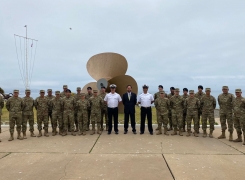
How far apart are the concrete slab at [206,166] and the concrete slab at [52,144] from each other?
7.00 feet

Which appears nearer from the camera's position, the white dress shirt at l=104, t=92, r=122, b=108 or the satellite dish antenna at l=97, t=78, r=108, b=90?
the white dress shirt at l=104, t=92, r=122, b=108

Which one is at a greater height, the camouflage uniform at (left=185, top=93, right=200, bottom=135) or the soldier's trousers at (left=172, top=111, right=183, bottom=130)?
the camouflage uniform at (left=185, top=93, right=200, bottom=135)

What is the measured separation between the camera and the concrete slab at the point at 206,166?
3.78 meters

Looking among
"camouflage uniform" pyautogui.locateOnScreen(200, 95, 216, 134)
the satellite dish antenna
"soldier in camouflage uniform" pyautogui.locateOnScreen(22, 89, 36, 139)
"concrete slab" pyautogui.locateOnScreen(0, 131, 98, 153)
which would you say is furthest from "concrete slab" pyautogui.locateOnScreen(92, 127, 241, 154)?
the satellite dish antenna

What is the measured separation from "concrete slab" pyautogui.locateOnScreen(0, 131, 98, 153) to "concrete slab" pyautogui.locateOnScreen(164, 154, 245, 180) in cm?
213

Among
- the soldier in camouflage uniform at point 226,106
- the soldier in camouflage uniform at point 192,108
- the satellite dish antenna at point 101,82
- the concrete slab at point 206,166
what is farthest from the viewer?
the satellite dish antenna at point 101,82

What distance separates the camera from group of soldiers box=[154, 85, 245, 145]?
20.7ft

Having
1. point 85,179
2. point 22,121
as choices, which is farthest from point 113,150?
point 22,121

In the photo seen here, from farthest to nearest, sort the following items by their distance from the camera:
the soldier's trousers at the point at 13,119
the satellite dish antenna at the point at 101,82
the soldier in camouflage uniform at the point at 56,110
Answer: the satellite dish antenna at the point at 101,82
the soldier in camouflage uniform at the point at 56,110
the soldier's trousers at the point at 13,119

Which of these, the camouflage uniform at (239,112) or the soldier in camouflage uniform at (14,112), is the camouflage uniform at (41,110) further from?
the camouflage uniform at (239,112)

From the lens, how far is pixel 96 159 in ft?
15.3

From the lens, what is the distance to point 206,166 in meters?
4.25

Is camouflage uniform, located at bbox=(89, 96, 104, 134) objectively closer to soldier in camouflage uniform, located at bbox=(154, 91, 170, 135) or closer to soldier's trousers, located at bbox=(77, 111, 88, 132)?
soldier's trousers, located at bbox=(77, 111, 88, 132)

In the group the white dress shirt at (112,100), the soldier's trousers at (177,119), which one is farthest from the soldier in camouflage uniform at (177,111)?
the white dress shirt at (112,100)
